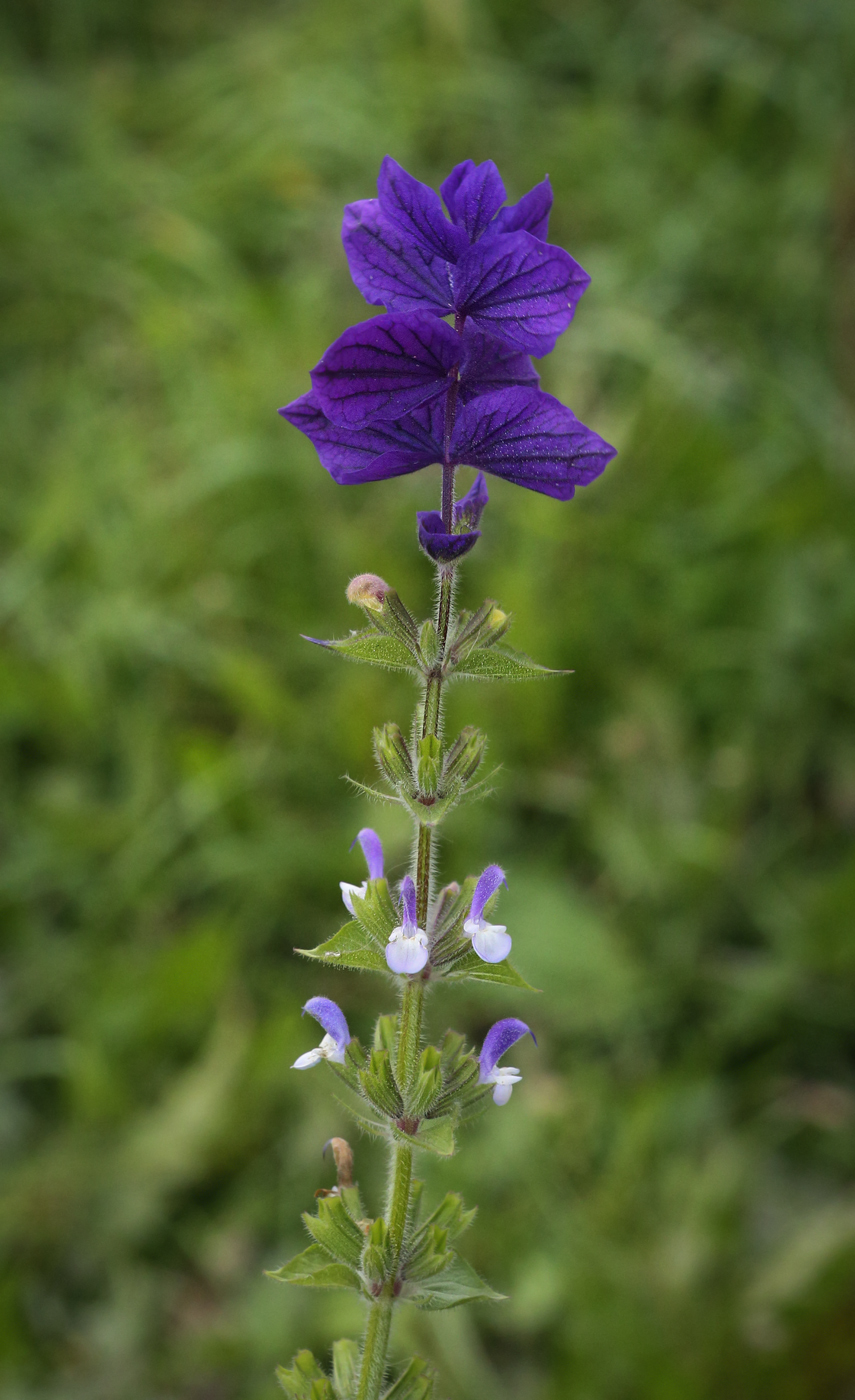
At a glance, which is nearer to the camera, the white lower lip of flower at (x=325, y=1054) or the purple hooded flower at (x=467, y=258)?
the purple hooded flower at (x=467, y=258)

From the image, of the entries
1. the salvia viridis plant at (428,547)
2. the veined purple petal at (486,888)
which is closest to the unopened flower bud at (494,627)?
the salvia viridis plant at (428,547)

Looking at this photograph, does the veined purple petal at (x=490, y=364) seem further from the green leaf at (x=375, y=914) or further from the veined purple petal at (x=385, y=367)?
the green leaf at (x=375, y=914)

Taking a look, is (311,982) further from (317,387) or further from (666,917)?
(317,387)

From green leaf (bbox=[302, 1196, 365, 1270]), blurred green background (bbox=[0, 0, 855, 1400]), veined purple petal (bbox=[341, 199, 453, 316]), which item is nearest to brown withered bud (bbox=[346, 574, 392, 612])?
veined purple petal (bbox=[341, 199, 453, 316])

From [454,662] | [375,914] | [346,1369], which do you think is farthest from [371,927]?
[346,1369]

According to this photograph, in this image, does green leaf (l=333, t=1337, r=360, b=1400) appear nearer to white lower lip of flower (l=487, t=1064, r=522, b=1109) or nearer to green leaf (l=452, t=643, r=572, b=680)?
white lower lip of flower (l=487, t=1064, r=522, b=1109)

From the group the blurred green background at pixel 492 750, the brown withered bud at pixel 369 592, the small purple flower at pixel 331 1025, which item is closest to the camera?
the brown withered bud at pixel 369 592

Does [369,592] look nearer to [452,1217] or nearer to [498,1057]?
[498,1057]
